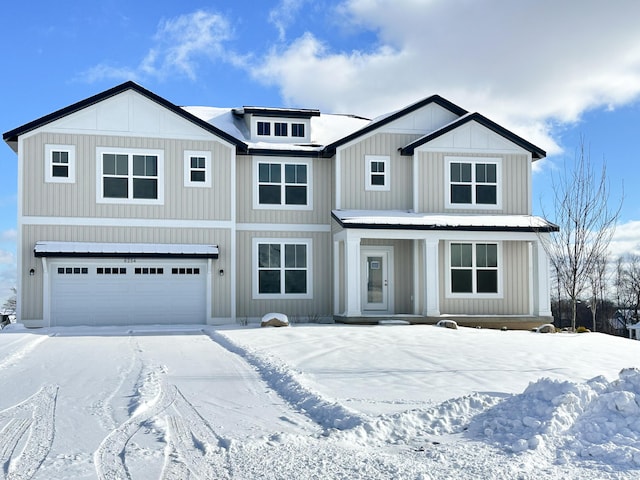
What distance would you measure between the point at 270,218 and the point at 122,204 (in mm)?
4562

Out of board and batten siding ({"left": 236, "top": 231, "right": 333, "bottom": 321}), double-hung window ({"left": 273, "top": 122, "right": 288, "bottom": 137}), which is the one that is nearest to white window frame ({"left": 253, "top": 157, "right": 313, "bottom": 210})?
board and batten siding ({"left": 236, "top": 231, "right": 333, "bottom": 321})

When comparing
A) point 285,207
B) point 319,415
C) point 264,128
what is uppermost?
point 264,128

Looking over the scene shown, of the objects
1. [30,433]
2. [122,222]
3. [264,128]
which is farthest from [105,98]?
[30,433]

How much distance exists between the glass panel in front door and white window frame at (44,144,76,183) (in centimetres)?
942

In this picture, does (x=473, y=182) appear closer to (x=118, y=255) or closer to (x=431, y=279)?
(x=431, y=279)

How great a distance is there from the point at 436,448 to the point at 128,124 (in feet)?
54.4

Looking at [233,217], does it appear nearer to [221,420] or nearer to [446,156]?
[446,156]

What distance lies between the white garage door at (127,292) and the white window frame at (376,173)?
5.76 metres

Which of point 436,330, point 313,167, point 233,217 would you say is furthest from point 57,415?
point 313,167

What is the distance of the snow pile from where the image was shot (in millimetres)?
6555

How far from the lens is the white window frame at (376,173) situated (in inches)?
871

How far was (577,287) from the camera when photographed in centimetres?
1884

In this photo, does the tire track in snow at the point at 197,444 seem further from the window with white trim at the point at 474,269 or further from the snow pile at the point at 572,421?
the window with white trim at the point at 474,269

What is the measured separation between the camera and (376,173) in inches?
874
